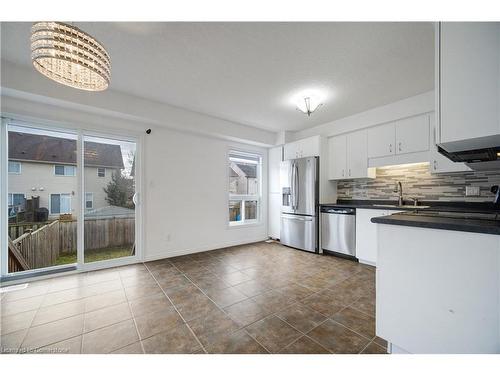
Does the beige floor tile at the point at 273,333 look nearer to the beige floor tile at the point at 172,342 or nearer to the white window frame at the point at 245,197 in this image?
the beige floor tile at the point at 172,342

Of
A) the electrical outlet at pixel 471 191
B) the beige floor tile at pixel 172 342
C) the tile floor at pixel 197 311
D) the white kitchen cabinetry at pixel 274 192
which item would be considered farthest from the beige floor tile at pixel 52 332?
the electrical outlet at pixel 471 191

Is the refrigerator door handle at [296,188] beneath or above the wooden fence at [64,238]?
above

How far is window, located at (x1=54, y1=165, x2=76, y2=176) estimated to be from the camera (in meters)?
2.72

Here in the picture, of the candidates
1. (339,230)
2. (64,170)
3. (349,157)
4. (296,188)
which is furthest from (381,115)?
(64,170)

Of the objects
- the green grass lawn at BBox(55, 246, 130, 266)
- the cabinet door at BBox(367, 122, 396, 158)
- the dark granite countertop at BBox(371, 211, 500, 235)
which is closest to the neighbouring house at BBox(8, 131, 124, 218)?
the green grass lawn at BBox(55, 246, 130, 266)

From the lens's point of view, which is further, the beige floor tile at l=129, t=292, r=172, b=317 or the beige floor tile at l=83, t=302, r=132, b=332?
the beige floor tile at l=129, t=292, r=172, b=317

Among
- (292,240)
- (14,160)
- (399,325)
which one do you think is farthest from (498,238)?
(14,160)

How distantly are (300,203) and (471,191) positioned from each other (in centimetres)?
235

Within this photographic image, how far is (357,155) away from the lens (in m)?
3.56

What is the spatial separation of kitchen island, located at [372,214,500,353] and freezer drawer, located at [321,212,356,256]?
6.93 feet

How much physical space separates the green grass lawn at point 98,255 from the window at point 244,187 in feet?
6.58

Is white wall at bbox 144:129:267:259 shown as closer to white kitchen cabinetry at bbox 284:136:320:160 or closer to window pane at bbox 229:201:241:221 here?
window pane at bbox 229:201:241:221

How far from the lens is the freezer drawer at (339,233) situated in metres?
3.35
